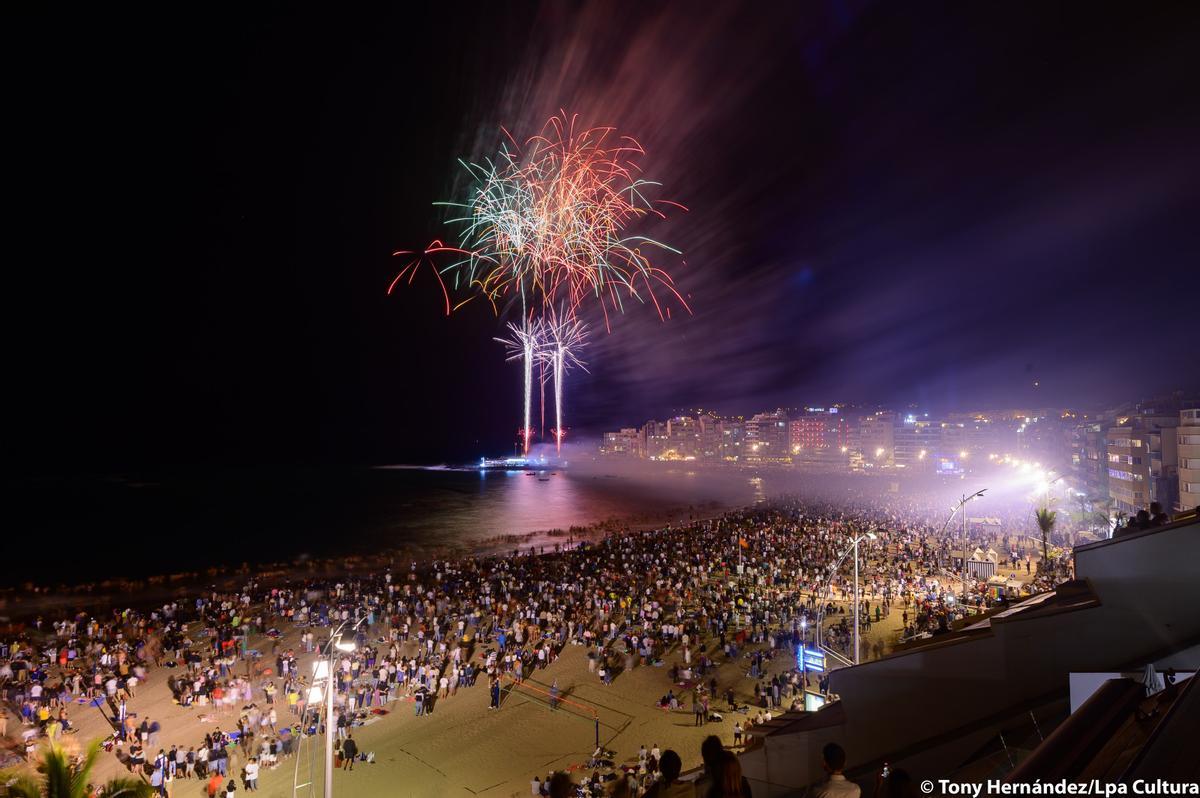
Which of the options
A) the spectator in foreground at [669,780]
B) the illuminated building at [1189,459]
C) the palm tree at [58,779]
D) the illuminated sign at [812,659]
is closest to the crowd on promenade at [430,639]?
the illuminated sign at [812,659]

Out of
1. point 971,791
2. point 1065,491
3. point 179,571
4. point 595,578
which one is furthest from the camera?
point 1065,491

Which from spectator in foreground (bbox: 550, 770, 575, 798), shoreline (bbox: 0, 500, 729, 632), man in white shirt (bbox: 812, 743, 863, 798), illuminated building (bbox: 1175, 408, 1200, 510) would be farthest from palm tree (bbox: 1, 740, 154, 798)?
illuminated building (bbox: 1175, 408, 1200, 510)

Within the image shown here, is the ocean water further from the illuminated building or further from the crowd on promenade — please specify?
the illuminated building

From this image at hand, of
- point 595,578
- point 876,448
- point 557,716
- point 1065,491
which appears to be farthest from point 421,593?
point 876,448

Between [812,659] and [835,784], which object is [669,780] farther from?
[812,659]

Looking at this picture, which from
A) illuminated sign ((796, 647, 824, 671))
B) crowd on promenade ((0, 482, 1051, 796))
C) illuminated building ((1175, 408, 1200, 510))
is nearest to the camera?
illuminated sign ((796, 647, 824, 671))

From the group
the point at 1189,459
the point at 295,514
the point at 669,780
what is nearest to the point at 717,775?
the point at 669,780

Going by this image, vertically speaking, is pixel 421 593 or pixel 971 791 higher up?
pixel 971 791

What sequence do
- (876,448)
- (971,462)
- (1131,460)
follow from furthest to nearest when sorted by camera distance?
(876,448) < (971,462) < (1131,460)

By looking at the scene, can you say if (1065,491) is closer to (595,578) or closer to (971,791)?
(595,578)
